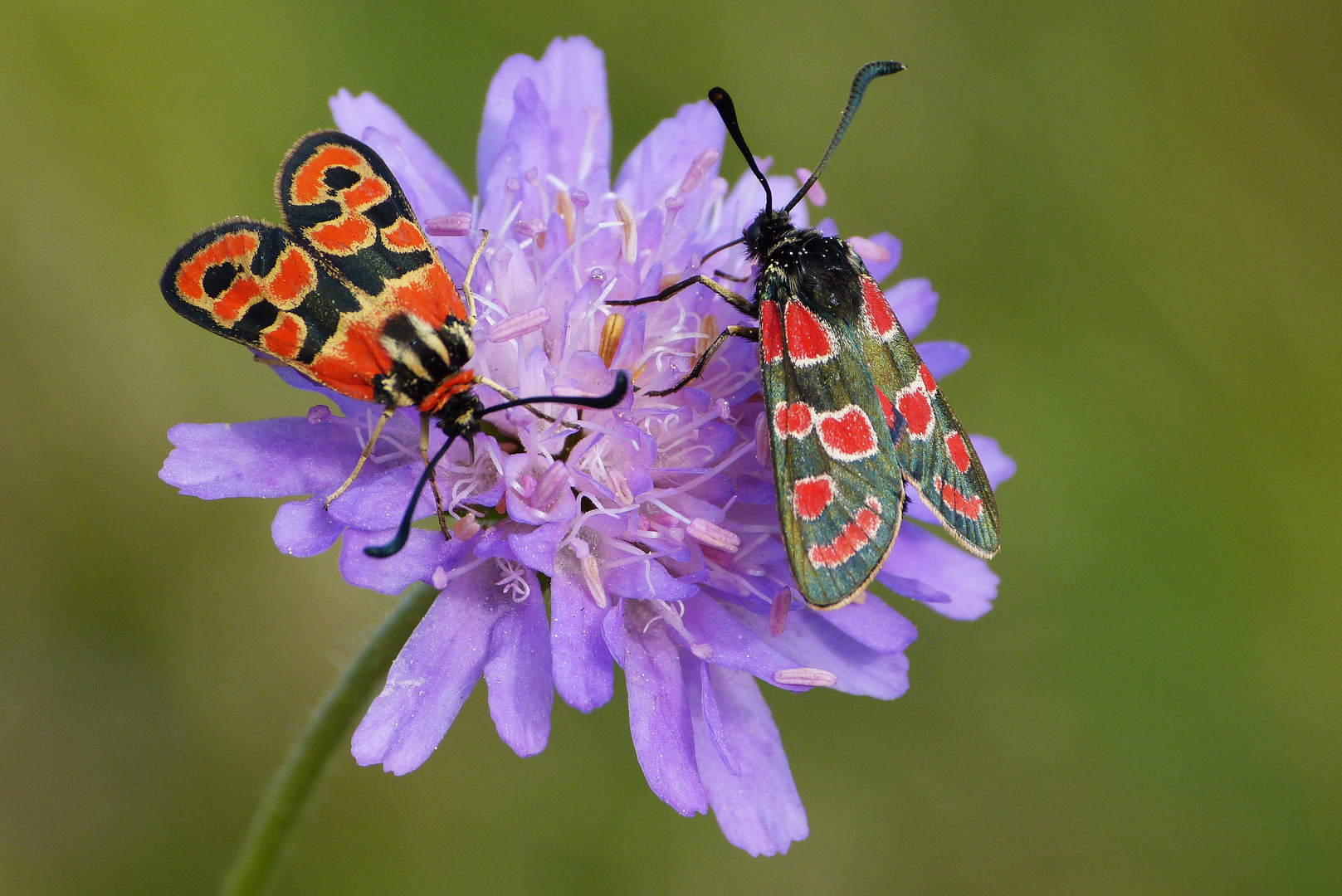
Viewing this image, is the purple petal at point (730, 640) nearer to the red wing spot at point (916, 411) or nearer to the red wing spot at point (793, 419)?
the red wing spot at point (793, 419)

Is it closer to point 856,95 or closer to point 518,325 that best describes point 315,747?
point 518,325

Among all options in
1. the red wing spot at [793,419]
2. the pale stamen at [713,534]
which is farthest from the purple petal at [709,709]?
the red wing spot at [793,419]

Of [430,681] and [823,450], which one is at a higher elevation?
[823,450]

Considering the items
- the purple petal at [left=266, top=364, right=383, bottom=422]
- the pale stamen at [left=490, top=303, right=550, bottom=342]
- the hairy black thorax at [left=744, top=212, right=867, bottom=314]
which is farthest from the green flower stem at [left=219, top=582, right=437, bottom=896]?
the hairy black thorax at [left=744, top=212, right=867, bottom=314]

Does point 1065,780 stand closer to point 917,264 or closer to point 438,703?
point 917,264

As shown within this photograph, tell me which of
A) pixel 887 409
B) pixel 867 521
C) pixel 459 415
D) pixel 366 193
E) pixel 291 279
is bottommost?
pixel 867 521

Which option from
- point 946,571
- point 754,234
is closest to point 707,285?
point 754,234

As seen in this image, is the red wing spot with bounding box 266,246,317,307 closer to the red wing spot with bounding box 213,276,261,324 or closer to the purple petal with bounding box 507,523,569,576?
the red wing spot with bounding box 213,276,261,324
